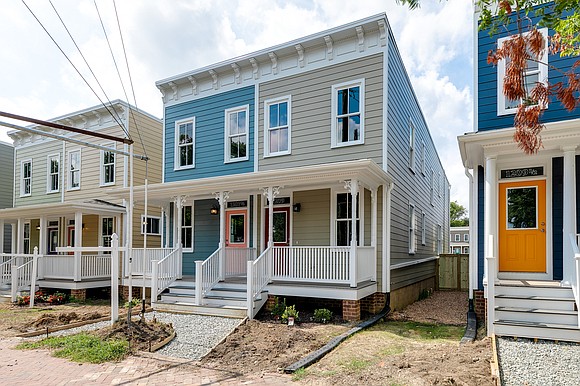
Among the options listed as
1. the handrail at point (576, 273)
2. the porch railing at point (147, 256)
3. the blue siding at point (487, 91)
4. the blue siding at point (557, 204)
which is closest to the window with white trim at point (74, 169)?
the porch railing at point (147, 256)

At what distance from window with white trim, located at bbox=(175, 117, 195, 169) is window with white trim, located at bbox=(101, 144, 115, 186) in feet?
11.3

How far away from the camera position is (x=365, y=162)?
28.6ft

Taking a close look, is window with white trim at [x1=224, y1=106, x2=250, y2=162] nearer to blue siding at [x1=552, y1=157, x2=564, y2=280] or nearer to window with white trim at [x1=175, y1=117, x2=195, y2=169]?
window with white trim at [x1=175, y1=117, x2=195, y2=169]

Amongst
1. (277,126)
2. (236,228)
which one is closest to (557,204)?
(277,126)

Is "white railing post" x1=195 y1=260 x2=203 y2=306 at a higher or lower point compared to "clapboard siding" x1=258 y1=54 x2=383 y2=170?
lower

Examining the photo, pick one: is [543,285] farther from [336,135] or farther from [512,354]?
[336,135]

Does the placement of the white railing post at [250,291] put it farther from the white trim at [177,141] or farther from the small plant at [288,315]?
the white trim at [177,141]

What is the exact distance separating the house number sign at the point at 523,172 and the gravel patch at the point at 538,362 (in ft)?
11.7

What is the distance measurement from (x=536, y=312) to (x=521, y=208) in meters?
2.56

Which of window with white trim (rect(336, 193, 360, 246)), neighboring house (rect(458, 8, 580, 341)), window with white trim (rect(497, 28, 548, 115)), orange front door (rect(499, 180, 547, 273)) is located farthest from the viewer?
window with white trim (rect(336, 193, 360, 246))

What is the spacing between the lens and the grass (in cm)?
644

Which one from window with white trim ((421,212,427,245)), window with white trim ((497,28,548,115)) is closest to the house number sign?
window with white trim ((497,28,548,115))

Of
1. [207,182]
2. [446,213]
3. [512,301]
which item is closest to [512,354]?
[512,301]

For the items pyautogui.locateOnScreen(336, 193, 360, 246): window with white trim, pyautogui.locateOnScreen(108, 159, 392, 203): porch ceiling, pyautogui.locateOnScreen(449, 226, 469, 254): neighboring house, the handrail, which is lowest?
pyautogui.locateOnScreen(449, 226, 469, 254): neighboring house
